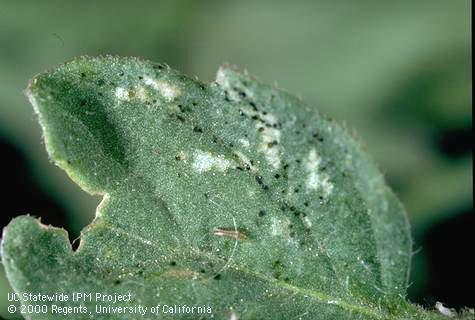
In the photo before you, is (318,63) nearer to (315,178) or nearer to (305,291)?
(315,178)

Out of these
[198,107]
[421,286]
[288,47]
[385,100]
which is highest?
[288,47]

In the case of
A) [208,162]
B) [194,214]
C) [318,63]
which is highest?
[318,63]

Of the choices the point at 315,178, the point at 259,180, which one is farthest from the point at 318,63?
the point at 259,180

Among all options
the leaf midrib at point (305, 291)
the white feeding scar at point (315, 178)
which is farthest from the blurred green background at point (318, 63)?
the leaf midrib at point (305, 291)

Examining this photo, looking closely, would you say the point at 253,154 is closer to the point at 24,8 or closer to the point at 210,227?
the point at 210,227

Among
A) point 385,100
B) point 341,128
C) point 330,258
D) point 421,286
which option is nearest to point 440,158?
point 385,100

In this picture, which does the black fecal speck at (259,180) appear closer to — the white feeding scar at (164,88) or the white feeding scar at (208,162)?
the white feeding scar at (208,162)
